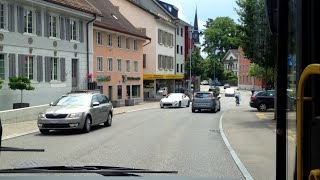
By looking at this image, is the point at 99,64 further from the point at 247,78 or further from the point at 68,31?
the point at 247,78

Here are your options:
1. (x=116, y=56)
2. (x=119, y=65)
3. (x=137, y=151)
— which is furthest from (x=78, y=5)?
(x=137, y=151)

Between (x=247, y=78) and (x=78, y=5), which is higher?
(x=78, y=5)

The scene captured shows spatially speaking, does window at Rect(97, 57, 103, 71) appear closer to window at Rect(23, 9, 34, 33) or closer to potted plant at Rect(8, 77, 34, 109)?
window at Rect(23, 9, 34, 33)

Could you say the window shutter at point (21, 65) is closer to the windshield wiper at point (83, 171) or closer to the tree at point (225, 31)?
the tree at point (225, 31)

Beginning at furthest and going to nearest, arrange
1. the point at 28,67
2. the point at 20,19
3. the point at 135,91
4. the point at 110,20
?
the point at 135,91 → the point at 110,20 → the point at 28,67 → the point at 20,19

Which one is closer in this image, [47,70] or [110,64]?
[47,70]

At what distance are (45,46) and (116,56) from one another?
15.2 meters

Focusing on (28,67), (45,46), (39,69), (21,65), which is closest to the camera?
(21,65)

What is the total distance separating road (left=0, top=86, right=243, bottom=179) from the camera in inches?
408

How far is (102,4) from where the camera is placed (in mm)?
50844

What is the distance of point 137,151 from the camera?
1297 cm

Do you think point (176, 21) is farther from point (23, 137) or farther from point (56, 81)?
point (23, 137)

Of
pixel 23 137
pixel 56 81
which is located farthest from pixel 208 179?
pixel 56 81

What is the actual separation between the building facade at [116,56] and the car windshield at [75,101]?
67.4ft
